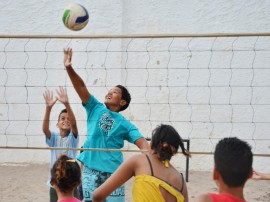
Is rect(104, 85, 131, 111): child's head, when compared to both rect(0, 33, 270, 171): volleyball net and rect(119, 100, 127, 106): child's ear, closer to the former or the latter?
rect(119, 100, 127, 106): child's ear

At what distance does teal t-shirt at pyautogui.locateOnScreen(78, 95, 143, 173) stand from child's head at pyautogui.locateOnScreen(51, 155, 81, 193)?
3.75ft

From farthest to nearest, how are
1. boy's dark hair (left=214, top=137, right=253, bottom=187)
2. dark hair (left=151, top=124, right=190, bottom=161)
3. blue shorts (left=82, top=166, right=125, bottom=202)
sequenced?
blue shorts (left=82, top=166, right=125, bottom=202) < dark hair (left=151, top=124, right=190, bottom=161) < boy's dark hair (left=214, top=137, right=253, bottom=187)

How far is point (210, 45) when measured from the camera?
848 centimetres

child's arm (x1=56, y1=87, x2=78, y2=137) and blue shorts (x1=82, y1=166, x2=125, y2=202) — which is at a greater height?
child's arm (x1=56, y1=87, x2=78, y2=137)

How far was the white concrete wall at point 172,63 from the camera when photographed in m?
8.41

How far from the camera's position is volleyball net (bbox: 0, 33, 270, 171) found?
8.40 metres

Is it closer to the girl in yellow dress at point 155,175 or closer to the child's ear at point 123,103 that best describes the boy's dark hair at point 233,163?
the girl in yellow dress at point 155,175

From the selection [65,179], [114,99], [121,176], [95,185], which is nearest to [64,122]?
[114,99]

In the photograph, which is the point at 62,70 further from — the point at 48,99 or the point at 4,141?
the point at 48,99

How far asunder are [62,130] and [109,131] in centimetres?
68

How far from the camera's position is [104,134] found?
455 cm

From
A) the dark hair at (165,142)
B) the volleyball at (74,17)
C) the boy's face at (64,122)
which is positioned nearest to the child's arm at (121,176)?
the dark hair at (165,142)

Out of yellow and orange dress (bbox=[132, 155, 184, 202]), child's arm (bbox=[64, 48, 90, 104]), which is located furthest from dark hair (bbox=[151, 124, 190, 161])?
child's arm (bbox=[64, 48, 90, 104])

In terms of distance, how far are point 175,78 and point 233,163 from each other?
6159 millimetres
